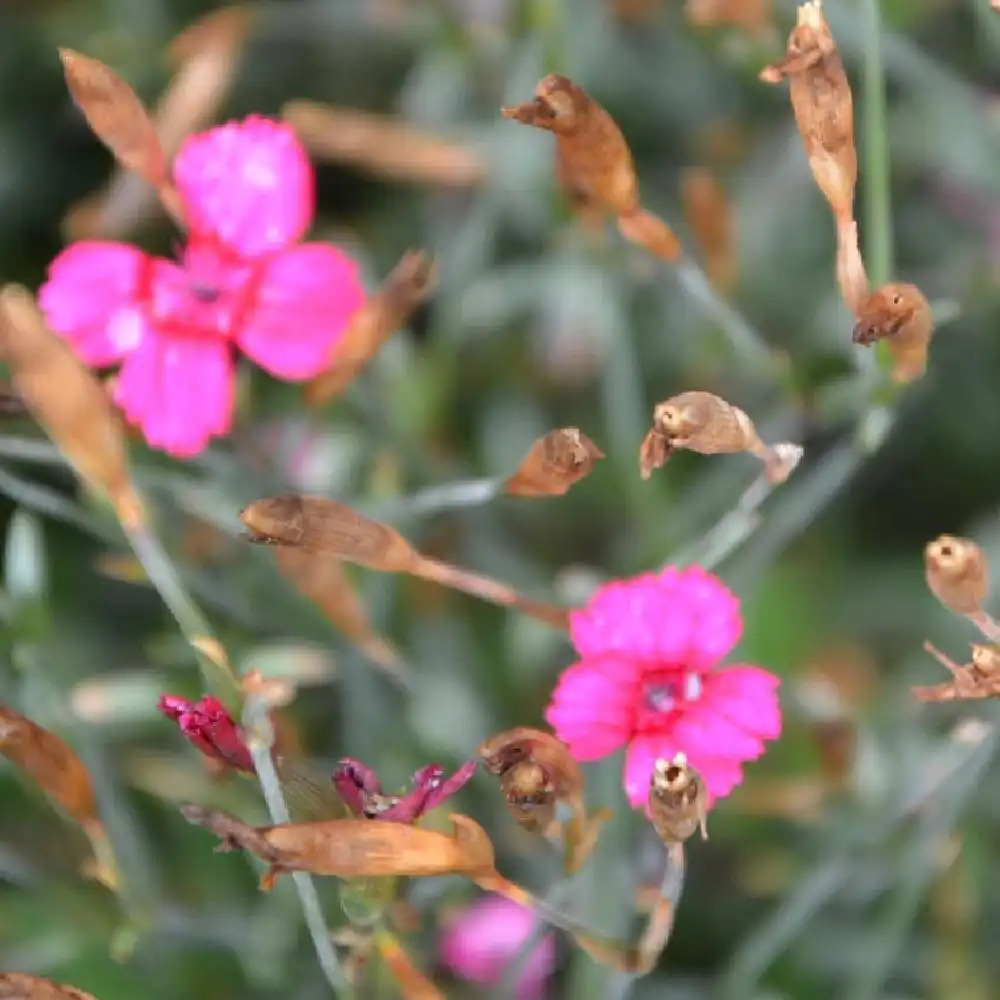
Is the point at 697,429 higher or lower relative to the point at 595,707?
higher

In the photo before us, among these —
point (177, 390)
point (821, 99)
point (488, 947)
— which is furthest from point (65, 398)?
point (488, 947)

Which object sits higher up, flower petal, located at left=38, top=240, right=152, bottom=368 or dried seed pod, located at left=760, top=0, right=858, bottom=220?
dried seed pod, located at left=760, top=0, right=858, bottom=220

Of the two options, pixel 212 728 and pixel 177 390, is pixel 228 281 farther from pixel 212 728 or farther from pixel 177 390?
pixel 212 728

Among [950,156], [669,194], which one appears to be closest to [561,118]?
[950,156]

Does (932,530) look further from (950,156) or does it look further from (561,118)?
(561,118)

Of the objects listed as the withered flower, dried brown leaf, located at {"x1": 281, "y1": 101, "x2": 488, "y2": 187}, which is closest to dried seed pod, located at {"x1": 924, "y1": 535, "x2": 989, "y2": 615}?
the withered flower

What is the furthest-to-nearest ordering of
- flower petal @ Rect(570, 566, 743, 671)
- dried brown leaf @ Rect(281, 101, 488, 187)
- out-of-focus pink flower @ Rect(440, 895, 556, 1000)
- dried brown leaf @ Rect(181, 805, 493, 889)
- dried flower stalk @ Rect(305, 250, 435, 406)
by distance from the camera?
dried brown leaf @ Rect(281, 101, 488, 187) → out-of-focus pink flower @ Rect(440, 895, 556, 1000) → dried flower stalk @ Rect(305, 250, 435, 406) → flower petal @ Rect(570, 566, 743, 671) → dried brown leaf @ Rect(181, 805, 493, 889)

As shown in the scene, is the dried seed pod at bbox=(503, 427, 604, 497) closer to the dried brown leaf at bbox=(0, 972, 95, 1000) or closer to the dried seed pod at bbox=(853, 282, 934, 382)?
the dried seed pod at bbox=(853, 282, 934, 382)
